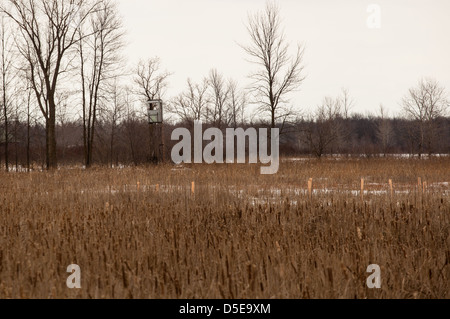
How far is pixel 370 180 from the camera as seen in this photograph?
12.8m

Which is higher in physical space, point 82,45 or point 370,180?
point 82,45

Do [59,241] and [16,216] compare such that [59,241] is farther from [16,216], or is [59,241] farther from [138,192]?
[138,192]

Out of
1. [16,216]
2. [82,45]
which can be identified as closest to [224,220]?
[16,216]

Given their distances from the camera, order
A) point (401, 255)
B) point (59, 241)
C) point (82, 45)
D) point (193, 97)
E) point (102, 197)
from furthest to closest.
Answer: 1. point (193, 97)
2. point (82, 45)
3. point (102, 197)
4. point (59, 241)
5. point (401, 255)

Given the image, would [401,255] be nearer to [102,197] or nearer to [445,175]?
[102,197]

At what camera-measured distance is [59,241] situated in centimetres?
500

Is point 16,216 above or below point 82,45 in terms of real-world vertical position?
below

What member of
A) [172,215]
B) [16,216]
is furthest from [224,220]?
[16,216]

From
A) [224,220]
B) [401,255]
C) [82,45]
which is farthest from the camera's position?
[82,45]

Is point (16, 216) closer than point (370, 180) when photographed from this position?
Yes
